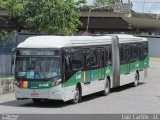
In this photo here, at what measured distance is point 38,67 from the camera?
67.7 feet

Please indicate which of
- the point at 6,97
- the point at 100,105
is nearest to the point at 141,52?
the point at 6,97

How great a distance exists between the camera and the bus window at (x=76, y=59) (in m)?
21.7

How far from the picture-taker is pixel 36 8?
41.6 metres

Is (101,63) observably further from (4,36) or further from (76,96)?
(4,36)

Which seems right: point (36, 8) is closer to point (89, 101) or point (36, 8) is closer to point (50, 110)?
point (89, 101)

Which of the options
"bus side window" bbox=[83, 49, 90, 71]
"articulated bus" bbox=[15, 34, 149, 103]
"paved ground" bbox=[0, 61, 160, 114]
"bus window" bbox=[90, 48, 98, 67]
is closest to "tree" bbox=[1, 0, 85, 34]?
"paved ground" bbox=[0, 61, 160, 114]

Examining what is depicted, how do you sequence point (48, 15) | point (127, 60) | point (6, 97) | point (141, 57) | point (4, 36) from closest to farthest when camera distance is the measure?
point (6, 97) < point (127, 60) < point (141, 57) < point (4, 36) < point (48, 15)

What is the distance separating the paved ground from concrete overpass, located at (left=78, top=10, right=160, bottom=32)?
48929mm

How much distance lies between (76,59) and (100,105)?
83.2 inches

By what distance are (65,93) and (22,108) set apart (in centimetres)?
181

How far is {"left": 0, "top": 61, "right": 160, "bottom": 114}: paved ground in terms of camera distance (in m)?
19.2

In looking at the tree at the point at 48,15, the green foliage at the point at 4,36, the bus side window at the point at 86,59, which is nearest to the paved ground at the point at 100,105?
the bus side window at the point at 86,59

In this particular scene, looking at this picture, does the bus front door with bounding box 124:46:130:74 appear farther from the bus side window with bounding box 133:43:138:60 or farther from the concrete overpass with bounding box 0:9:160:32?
the concrete overpass with bounding box 0:9:160:32

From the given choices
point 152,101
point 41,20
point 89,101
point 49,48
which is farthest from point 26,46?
point 41,20
